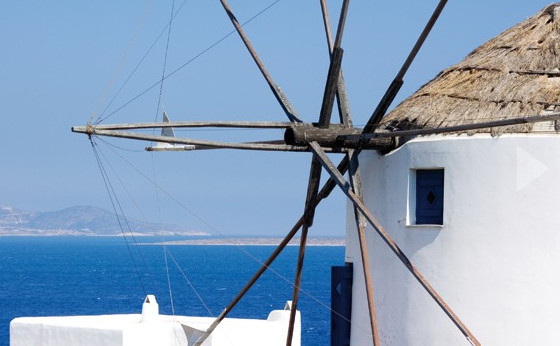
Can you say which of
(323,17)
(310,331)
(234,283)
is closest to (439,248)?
(323,17)

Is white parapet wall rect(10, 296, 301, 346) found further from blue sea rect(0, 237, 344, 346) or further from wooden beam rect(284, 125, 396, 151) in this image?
blue sea rect(0, 237, 344, 346)

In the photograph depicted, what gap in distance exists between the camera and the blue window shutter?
1437cm

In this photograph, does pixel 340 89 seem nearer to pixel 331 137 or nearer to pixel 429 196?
pixel 331 137

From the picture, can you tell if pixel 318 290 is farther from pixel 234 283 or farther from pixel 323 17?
pixel 323 17

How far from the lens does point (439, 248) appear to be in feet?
46.6

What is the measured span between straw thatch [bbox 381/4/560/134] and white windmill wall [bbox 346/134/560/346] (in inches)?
13.8

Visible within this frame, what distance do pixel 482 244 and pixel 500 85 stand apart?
6.34ft

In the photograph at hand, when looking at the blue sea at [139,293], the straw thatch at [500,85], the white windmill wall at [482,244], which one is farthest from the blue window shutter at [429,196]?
the blue sea at [139,293]

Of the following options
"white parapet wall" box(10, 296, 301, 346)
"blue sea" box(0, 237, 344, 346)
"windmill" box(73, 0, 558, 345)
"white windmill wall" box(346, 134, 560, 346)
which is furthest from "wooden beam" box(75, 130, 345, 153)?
"blue sea" box(0, 237, 344, 346)

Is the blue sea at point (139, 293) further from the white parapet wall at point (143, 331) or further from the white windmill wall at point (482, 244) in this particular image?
the white windmill wall at point (482, 244)

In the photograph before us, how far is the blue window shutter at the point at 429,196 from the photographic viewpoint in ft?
47.1

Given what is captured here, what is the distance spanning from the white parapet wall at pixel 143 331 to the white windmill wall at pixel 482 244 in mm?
5075

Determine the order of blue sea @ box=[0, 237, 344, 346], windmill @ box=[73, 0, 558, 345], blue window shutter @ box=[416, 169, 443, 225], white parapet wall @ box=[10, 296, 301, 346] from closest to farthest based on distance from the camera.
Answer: windmill @ box=[73, 0, 558, 345]
blue window shutter @ box=[416, 169, 443, 225]
white parapet wall @ box=[10, 296, 301, 346]
blue sea @ box=[0, 237, 344, 346]

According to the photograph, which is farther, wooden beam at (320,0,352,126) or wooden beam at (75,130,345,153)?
wooden beam at (320,0,352,126)
